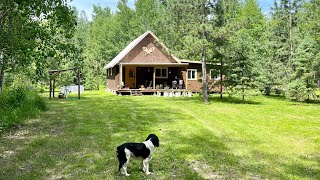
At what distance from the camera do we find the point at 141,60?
28.9 meters

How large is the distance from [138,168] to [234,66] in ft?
53.5

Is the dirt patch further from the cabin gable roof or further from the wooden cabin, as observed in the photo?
the cabin gable roof

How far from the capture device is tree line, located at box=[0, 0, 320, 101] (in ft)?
36.0

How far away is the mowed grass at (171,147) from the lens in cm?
626

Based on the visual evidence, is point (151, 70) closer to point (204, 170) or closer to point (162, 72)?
point (162, 72)

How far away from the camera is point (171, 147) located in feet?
27.3

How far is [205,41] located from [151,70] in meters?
12.1

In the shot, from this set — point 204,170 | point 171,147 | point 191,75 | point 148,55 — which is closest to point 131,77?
point 148,55

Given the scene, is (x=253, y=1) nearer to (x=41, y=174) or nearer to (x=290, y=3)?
(x=290, y=3)

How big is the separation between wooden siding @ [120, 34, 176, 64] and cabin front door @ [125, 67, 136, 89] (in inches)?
61.6

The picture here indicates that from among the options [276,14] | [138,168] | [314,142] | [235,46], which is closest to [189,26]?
[235,46]

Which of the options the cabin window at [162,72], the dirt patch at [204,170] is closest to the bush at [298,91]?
the cabin window at [162,72]

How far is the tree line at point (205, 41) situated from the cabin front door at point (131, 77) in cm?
400

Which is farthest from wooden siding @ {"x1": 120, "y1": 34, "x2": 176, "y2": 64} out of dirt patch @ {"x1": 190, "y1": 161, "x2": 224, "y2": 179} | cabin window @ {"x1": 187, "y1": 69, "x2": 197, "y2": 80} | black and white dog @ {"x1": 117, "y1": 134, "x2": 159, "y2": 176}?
black and white dog @ {"x1": 117, "y1": 134, "x2": 159, "y2": 176}
